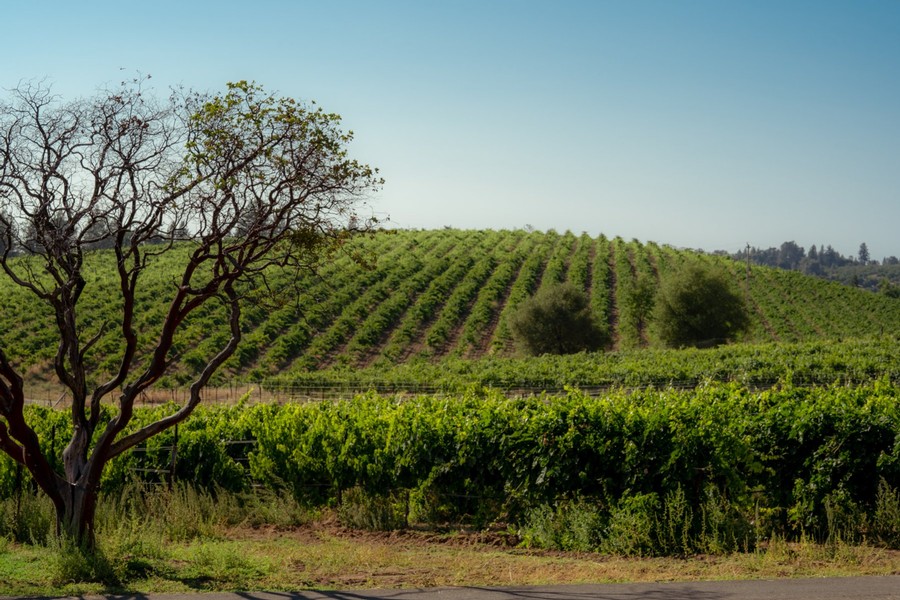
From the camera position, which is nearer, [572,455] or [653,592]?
[653,592]

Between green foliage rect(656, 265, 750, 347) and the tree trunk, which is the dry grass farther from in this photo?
green foliage rect(656, 265, 750, 347)

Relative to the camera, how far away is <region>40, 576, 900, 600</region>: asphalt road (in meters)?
9.27

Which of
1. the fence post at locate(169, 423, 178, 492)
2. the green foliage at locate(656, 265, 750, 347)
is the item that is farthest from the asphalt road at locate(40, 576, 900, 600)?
the green foliage at locate(656, 265, 750, 347)

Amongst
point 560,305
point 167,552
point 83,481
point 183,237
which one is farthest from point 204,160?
point 560,305

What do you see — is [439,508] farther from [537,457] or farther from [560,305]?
[560,305]

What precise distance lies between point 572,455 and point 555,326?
159ft

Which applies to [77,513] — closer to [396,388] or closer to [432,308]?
[396,388]

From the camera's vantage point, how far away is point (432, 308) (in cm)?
7169

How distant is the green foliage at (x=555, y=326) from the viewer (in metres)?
60.8

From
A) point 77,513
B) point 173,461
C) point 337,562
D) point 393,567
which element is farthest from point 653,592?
point 173,461

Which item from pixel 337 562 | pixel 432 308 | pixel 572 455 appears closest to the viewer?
pixel 337 562

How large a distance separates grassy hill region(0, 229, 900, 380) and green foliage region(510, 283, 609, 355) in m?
2.44

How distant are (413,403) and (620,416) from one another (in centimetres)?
413

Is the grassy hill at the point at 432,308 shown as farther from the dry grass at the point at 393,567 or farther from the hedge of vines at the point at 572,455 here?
the dry grass at the point at 393,567
